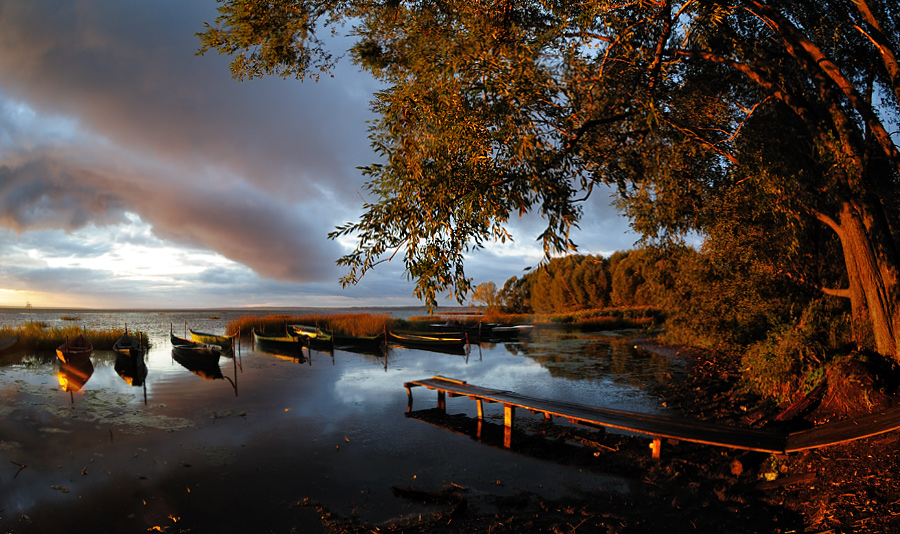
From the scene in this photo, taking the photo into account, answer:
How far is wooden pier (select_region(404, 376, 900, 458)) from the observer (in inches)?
247

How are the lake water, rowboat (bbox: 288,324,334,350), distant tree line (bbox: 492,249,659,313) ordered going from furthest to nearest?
distant tree line (bbox: 492,249,659,313) < rowboat (bbox: 288,324,334,350) < the lake water

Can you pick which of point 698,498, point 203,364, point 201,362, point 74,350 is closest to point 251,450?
point 698,498

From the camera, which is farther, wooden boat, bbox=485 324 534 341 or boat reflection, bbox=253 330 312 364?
wooden boat, bbox=485 324 534 341

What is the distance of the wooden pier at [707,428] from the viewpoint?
6277 mm

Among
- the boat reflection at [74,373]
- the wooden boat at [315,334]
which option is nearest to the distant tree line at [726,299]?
the boat reflection at [74,373]

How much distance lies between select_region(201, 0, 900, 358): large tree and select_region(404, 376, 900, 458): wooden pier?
6.37 feet

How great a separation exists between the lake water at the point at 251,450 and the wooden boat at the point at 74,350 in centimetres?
141

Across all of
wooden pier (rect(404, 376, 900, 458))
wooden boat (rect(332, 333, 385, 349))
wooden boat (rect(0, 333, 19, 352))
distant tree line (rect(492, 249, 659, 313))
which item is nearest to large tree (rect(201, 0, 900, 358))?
wooden pier (rect(404, 376, 900, 458))

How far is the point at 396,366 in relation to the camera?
77.9ft

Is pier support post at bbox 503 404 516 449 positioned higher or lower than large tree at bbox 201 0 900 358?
lower

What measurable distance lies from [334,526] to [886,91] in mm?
14074

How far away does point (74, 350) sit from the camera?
22.5 m

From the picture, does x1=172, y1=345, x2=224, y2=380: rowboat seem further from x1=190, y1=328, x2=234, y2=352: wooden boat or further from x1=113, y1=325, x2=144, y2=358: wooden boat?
x1=190, y1=328, x2=234, y2=352: wooden boat

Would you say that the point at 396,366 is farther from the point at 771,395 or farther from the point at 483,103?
the point at 483,103
